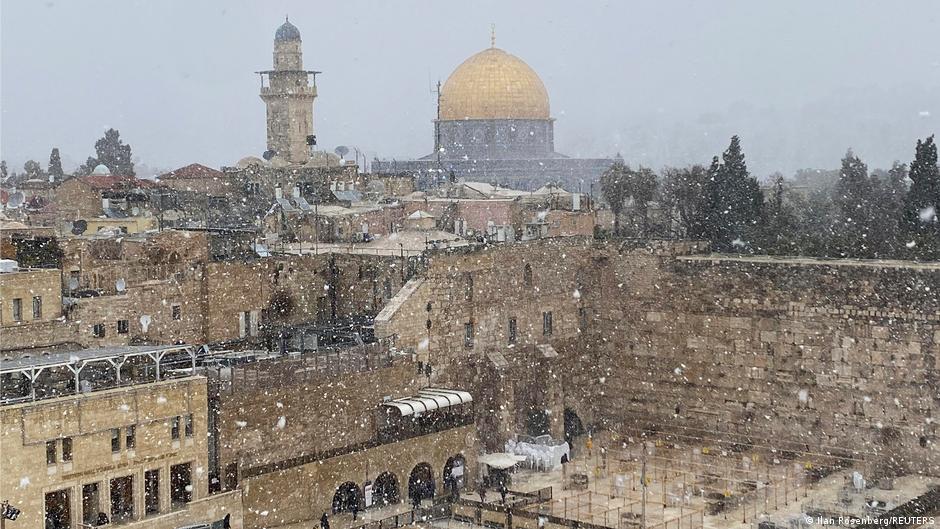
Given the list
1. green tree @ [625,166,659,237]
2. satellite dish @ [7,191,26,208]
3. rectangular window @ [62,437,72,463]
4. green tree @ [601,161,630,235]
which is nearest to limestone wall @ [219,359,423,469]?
rectangular window @ [62,437,72,463]

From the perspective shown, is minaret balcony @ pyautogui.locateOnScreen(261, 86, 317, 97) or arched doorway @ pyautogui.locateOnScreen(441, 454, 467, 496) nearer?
arched doorway @ pyautogui.locateOnScreen(441, 454, 467, 496)

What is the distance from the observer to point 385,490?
1271 inches

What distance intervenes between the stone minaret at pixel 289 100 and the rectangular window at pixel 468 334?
26.8m

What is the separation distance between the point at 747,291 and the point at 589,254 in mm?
4515

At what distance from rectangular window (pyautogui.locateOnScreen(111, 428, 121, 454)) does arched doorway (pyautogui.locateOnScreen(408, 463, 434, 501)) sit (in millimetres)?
7483

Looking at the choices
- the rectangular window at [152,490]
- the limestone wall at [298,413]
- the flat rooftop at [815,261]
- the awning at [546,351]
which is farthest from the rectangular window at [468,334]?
the rectangular window at [152,490]

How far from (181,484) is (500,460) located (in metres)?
8.47

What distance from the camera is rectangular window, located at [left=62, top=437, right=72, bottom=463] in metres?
26.4

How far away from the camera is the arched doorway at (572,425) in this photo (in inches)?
1576

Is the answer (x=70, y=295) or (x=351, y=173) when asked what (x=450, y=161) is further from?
(x=70, y=295)

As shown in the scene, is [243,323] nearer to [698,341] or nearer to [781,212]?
[698,341]

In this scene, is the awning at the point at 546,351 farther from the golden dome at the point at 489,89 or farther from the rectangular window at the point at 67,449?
the golden dome at the point at 489,89

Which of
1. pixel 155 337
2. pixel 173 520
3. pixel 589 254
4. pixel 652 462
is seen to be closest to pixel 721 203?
pixel 589 254

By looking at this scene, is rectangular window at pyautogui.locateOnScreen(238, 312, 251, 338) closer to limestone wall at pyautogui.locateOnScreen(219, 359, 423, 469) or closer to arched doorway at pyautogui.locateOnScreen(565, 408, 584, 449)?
limestone wall at pyautogui.locateOnScreen(219, 359, 423, 469)
